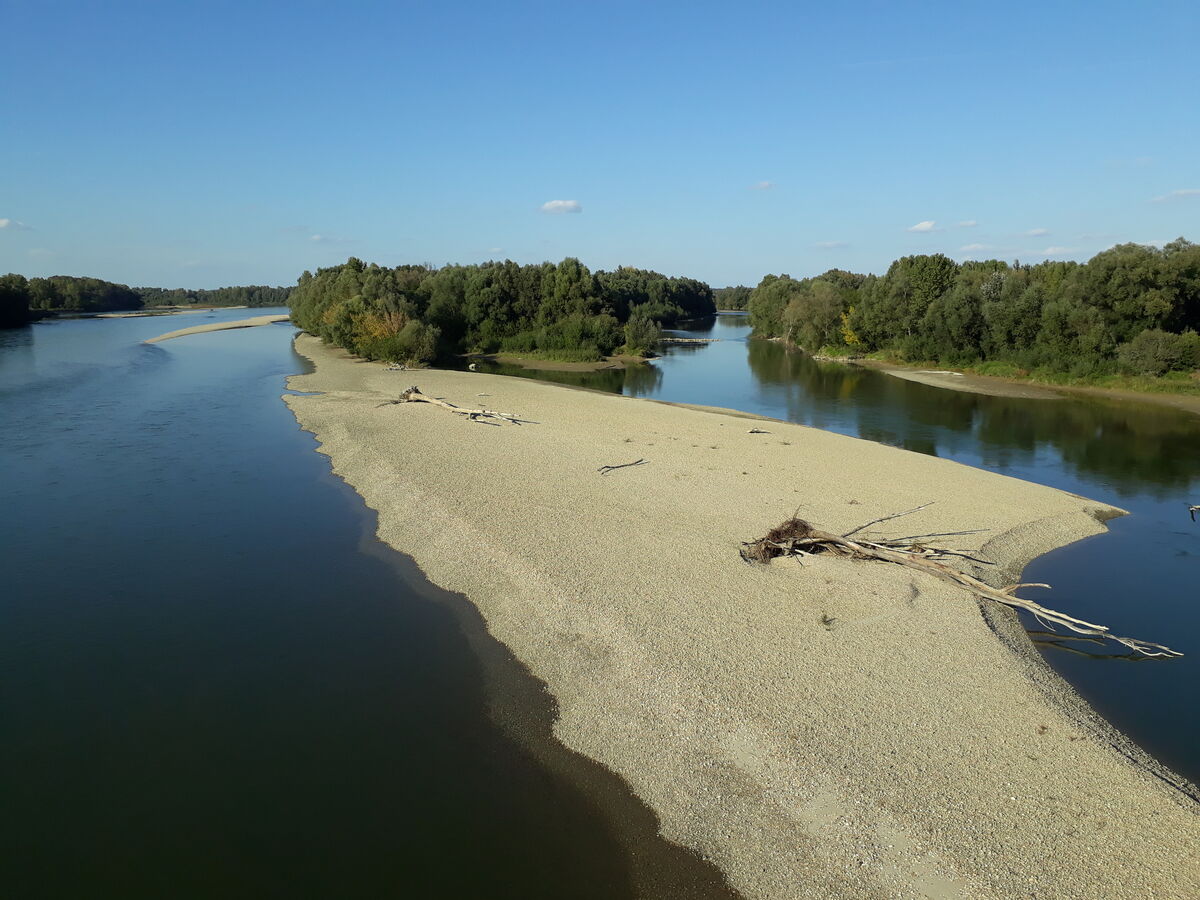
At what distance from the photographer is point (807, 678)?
33.7ft

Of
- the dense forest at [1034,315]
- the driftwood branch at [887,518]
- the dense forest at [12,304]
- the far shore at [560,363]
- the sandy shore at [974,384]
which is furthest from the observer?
the dense forest at [12,304]

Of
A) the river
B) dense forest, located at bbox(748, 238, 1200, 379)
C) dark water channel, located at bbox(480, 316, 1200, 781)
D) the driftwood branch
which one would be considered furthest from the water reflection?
the driftwood branch

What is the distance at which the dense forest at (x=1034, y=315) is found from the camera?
140 ft

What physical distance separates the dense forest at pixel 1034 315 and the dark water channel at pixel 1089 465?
5.52 meters

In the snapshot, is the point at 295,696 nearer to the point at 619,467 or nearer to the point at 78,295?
the point at 619,467

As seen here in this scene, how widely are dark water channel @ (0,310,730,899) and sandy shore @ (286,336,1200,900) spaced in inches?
31.3

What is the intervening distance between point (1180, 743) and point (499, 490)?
14594 millimetres

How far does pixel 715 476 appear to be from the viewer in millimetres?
20953

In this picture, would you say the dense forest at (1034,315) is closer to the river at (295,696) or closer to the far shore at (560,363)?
the far shore at (560,363)

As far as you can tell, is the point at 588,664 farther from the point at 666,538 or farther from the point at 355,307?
the point at 355,307

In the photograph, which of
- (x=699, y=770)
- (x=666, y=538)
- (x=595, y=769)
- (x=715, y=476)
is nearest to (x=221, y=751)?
(x=595, y=769)

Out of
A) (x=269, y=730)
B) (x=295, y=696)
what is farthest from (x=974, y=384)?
(x=269, y=730)

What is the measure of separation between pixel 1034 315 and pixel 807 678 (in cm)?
4989

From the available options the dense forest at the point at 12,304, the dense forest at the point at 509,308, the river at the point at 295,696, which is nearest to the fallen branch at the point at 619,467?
the river at the point at 295,696
